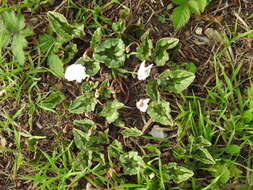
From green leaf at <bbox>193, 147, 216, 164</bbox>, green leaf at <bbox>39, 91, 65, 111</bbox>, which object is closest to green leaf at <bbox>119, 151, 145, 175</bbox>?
green leaf at <bbox>193, 147, 216, 164</bbox>

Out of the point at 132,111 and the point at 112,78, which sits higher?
the point at 112,78

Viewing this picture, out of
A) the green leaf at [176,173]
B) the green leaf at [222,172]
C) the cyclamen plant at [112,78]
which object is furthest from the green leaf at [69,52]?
the green leaf at [222,172]

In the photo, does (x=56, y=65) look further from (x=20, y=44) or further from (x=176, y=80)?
(x=176, y=80)

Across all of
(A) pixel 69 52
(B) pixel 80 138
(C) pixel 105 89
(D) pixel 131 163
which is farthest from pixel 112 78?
(D) pixel 131 163

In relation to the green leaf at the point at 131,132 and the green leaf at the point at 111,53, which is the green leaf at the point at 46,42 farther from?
the green leaf at the point at 131,132

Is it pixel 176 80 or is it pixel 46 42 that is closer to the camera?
pixel 176 80

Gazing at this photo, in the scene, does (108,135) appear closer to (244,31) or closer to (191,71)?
(191,71)
